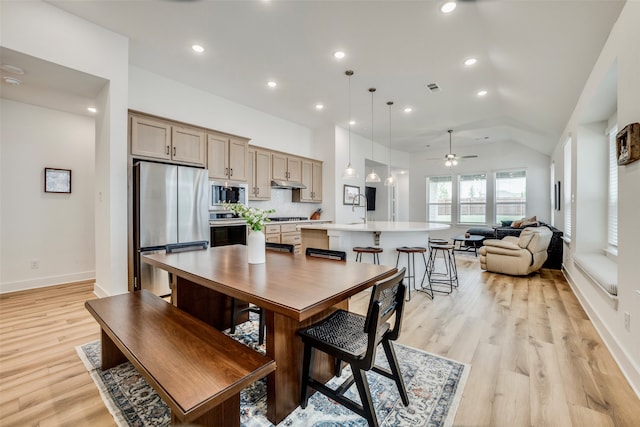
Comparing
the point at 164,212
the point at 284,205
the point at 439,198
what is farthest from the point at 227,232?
the point at 439,198

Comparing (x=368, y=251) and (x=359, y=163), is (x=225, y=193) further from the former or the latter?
(x=359, y=163)

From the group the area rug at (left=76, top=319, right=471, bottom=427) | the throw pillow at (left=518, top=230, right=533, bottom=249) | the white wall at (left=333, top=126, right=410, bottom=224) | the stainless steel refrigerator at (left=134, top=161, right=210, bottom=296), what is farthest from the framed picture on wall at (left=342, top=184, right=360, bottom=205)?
the area rug at (left=76, top=319, right=471, bottom=427)

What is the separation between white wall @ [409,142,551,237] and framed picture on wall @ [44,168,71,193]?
8619 millimetres

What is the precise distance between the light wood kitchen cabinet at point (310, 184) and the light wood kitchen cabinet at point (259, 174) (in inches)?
34.6

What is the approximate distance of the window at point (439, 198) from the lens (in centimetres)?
920

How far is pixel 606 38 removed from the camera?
7.78ft

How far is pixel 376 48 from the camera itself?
131 inches

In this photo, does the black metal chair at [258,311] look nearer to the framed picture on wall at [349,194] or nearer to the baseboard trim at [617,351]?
the baseboard trim at [617,351]

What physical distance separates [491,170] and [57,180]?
33.4ft

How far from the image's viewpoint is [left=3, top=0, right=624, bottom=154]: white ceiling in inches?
102

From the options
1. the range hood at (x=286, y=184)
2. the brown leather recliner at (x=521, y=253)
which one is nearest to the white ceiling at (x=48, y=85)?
the range hood at (x=286, y=184)

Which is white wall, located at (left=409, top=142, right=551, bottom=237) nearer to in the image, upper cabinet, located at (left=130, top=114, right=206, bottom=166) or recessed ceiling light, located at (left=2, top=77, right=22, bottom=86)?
upper cabinet, located at (left=130, top=114, right=206, bottom=166)

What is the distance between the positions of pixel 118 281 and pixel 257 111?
378 cm

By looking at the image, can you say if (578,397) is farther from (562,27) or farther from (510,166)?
(510,166)
